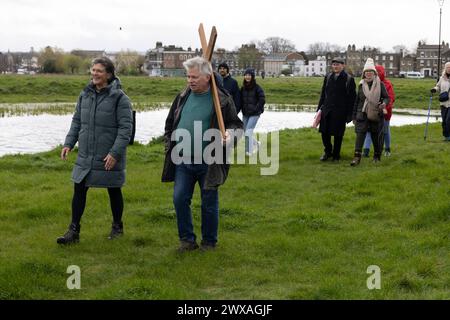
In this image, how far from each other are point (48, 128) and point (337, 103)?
14.6 metres

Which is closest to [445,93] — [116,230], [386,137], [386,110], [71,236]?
[386,137]

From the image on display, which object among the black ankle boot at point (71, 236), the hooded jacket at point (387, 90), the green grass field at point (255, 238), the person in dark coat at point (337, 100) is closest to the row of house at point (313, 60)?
the hooded jacket at point (387, 90)

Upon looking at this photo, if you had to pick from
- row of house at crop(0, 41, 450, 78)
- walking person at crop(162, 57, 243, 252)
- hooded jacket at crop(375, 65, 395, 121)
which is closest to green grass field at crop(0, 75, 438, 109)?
hooded jacket at crop(375, 65, 395, 121)

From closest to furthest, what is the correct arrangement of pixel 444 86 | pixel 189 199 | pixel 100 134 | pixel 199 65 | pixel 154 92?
pixel 199 65
pixel 189 199
pixel 100 134
pixel 444 86
pixel 154 92

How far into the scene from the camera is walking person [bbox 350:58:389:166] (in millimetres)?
→ 12875

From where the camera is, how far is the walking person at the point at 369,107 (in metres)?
12.9

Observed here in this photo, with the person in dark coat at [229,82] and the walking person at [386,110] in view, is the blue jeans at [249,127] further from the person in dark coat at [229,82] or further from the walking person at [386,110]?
the walking person at [386,110]

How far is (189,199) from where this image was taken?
282 inches

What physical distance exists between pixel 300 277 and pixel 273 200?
12.6ft

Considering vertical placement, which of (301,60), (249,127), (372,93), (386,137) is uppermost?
(301,60)

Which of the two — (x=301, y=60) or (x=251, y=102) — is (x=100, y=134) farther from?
(x=301, y=60)

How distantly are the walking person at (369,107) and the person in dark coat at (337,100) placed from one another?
18 centimetres

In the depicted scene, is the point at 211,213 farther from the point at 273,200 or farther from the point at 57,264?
the point at 273,200

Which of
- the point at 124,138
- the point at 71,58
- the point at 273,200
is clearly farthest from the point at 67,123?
the point at 71,58
